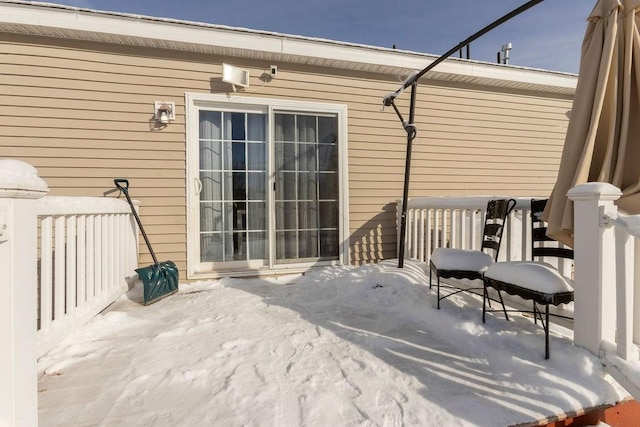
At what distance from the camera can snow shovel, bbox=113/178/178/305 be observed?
287cm

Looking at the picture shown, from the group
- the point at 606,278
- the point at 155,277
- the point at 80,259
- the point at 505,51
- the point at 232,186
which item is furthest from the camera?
the point at 505,51

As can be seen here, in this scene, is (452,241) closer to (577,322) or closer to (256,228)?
(577,322)

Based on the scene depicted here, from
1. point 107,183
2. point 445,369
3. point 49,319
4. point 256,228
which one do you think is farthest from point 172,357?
point 107,183

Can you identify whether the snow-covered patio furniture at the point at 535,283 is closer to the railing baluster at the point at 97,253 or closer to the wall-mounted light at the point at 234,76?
the railing baluster at the point at 97,253

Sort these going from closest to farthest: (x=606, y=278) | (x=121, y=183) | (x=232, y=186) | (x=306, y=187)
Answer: (x=606, y=278) → (x=121, y=183) → (x=232, y=186) → (x=306, y=187)

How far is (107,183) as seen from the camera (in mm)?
3369

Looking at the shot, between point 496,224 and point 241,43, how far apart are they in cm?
312

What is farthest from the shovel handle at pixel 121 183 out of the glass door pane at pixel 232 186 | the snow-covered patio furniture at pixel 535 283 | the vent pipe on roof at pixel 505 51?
the vent pipe on roof at pixel 505 51

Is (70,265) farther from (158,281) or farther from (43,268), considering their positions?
(158,281)

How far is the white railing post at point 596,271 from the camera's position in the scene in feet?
5.31

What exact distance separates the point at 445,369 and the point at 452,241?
186 centimetres

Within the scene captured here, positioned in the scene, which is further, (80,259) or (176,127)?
(176,127)

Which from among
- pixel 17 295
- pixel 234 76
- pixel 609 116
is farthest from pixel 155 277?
pixel 609 116

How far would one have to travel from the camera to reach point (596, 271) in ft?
5.36
